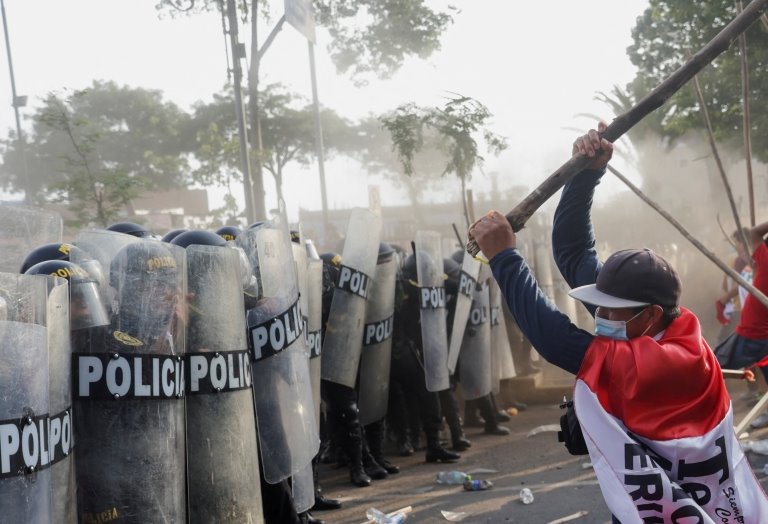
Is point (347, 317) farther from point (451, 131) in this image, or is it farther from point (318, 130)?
point (318, 130)

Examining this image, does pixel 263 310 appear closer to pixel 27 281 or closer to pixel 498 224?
pixel 27 281

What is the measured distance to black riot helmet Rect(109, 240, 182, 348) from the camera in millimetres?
3045

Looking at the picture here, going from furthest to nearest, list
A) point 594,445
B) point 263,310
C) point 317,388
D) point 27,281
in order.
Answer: point 317,388
point 263,310
point 27,281
point 594,445

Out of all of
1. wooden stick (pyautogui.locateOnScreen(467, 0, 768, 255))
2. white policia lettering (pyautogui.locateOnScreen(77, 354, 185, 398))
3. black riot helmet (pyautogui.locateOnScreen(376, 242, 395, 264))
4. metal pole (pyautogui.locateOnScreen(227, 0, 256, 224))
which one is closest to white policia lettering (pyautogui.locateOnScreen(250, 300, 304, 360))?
white policia lettering (pyautogui.locateOnScreen(77, 354, 185, 398))

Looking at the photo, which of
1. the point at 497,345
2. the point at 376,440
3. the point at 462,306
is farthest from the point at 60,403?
the point at 497,345

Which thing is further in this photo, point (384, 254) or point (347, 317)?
point (384, 254)

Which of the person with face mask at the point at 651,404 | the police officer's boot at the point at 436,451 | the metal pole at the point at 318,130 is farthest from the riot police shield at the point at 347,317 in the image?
the metal pole at the point at 318,130

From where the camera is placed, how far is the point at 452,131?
9.72 metres

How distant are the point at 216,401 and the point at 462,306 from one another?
3922 mm

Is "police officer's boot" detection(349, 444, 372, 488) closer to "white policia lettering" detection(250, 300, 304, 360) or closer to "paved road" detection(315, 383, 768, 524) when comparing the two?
"paved road" detection(315, 383, 768, 524)

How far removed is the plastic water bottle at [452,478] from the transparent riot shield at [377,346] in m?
0.73

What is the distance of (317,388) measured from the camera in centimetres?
495

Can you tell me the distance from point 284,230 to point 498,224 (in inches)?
69.2

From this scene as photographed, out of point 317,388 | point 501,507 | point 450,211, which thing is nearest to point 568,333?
point 317,388
